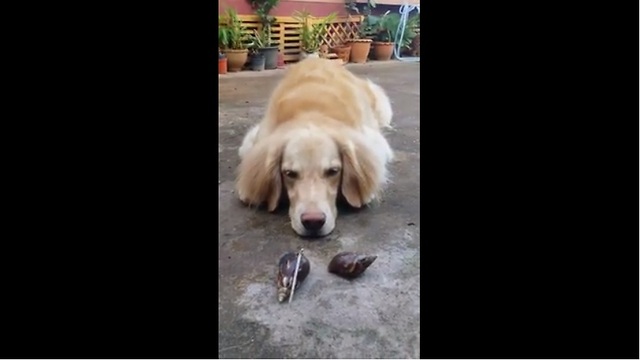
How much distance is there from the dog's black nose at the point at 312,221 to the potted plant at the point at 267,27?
54cm

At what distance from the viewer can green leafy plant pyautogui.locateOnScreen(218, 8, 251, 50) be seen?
3.42 ft

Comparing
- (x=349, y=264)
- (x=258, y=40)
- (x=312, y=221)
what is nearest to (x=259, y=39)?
(x=258, y=40)

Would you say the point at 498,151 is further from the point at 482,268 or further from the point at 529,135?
the point at 482,268

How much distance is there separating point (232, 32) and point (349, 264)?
60 cm

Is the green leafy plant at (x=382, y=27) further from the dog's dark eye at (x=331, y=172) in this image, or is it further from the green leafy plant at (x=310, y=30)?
the dog's dark eye at (x=331, y=172)

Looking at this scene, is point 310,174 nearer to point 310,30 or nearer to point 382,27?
point 310,30

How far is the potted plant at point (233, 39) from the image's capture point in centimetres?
105

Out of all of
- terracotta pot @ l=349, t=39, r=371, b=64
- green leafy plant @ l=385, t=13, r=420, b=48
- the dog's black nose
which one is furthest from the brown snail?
terracotta pot @ l=349, t=39, r=371, b=64

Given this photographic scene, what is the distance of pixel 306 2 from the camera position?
1.32m

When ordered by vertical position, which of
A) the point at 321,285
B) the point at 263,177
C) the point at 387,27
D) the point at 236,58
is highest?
the point at 387,27

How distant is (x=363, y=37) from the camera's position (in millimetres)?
1771

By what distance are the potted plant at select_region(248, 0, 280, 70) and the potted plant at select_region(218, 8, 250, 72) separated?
69 millimetres

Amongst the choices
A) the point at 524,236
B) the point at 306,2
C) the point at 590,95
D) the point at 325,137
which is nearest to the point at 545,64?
the point at 590,95

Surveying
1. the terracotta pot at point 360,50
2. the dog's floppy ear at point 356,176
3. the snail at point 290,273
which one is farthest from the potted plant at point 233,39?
the terracotta pot at point 360,50
